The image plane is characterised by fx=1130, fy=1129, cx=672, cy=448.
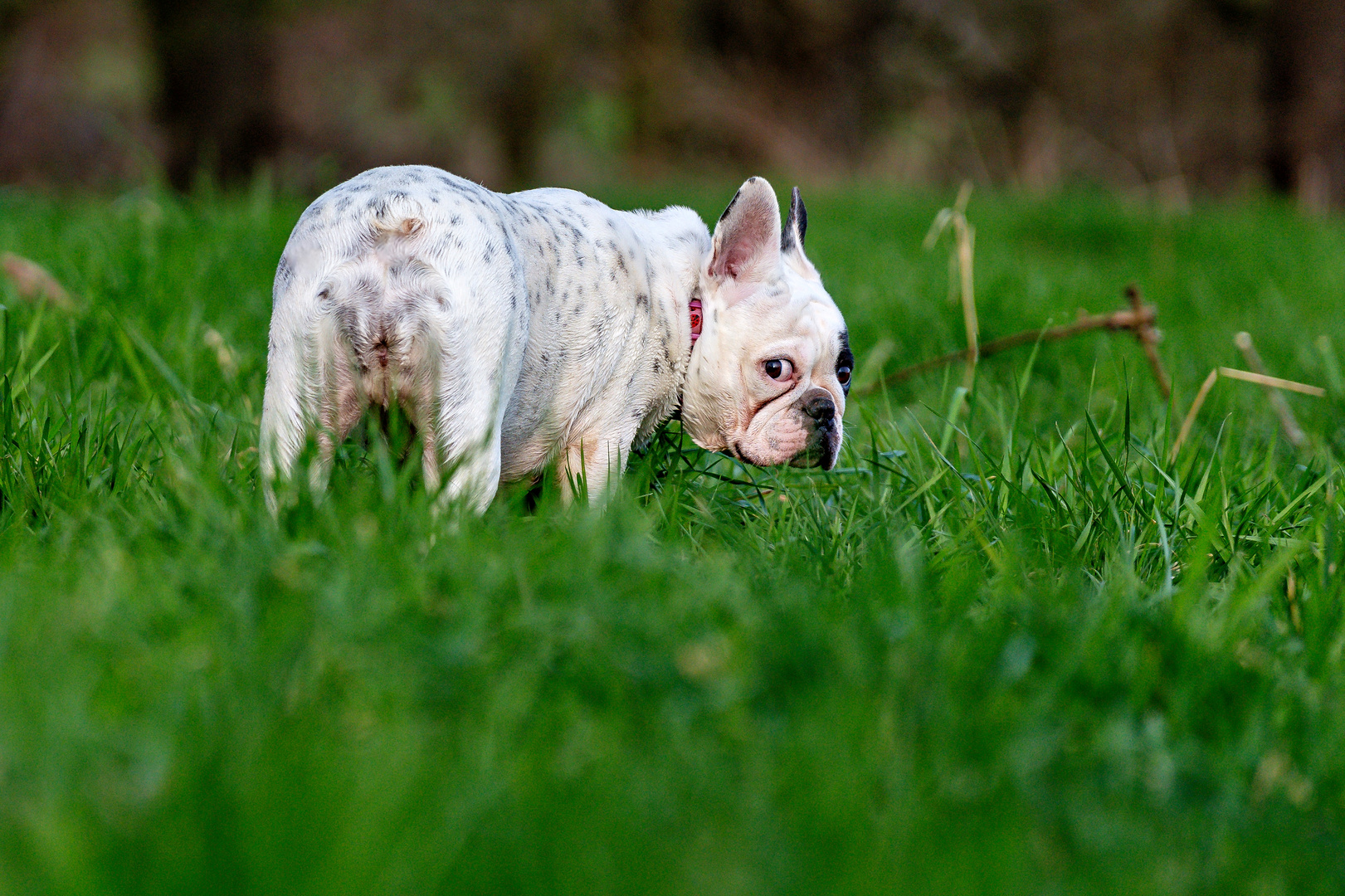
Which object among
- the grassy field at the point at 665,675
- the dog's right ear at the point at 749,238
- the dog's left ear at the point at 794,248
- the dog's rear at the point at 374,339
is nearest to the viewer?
the grassy field at the point at 665,675

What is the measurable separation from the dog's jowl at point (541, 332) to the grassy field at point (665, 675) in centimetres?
15

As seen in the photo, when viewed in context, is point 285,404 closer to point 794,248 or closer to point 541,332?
point 541,332

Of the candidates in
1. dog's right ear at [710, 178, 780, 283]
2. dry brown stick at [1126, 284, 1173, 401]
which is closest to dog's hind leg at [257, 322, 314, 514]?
dog's right ear at [710, 178, 780, 283]

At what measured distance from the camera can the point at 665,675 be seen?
67.1 inches

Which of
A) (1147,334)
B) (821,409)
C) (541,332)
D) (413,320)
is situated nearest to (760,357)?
(821,409)

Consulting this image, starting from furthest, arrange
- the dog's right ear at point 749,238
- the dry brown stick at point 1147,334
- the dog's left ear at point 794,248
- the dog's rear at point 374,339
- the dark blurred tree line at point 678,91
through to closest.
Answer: the dark blurred tree line at point 678,91 < the dry brown stick at point 1147,334 < the dog's left ear at point 794,248 < the dog's right ear at point 749,238 < the dog's rear at point 374,339

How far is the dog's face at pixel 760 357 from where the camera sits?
2.99 metres

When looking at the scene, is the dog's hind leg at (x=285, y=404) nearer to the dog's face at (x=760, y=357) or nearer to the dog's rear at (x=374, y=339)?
the dog's rear at (x=374, y=339)

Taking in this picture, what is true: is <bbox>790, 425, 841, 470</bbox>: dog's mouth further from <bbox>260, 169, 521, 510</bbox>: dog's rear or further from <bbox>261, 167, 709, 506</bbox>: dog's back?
<bbox>260, 169, 521, 510</bbox>: dog's rear

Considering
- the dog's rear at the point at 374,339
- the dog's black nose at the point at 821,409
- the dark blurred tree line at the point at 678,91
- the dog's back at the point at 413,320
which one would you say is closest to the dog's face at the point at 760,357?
the dog's black nose at the point at 821,409

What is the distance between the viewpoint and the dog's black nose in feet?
9.77

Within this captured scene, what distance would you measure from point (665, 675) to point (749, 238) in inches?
63.6

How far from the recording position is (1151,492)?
2902 mm

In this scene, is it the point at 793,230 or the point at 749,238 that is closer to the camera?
the point at 749,238
